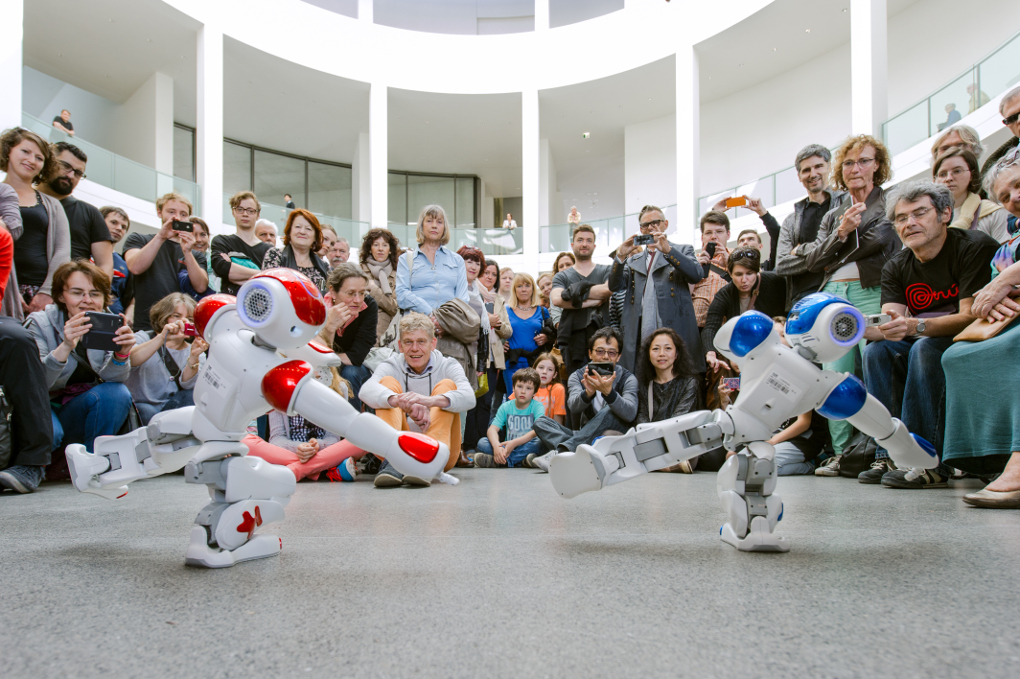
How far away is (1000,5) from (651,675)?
13555 millimetres

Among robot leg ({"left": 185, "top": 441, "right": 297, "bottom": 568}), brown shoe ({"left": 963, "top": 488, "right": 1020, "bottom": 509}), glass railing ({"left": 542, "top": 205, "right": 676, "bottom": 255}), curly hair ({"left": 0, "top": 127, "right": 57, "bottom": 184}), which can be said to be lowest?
brown shoe ({"left": 963, "top": 488, "right": 1020, "bottom": 509})

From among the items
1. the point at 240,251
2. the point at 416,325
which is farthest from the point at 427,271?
the point at 240,251

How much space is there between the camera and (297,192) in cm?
1700

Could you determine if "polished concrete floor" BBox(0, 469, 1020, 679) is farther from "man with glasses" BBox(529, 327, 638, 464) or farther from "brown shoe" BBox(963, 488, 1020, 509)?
"man with glasses" BBox(529, 327, 638, 464)

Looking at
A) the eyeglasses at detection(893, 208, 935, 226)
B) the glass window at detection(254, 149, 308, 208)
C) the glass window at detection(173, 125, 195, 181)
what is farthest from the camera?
the glass window at detection(254, 149, 308, 208)

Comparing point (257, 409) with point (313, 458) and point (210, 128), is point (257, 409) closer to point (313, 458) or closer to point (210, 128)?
point (313, 458)

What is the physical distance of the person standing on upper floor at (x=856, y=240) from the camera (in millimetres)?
3553

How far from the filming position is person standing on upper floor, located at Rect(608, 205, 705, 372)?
4.65 m

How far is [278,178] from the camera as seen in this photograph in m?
16.7

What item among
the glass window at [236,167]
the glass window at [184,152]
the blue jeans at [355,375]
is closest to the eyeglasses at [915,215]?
the blue jeans at [355,375]

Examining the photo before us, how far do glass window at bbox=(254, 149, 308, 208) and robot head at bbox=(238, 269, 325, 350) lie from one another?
1578 cm

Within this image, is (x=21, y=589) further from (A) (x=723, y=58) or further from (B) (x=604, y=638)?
(A) (x=723, y=58)

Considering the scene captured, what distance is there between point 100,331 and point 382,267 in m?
2.43

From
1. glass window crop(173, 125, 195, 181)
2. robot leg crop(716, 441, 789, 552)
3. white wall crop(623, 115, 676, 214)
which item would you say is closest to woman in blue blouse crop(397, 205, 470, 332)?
robot leg crop(716, 441, 789, 552)
